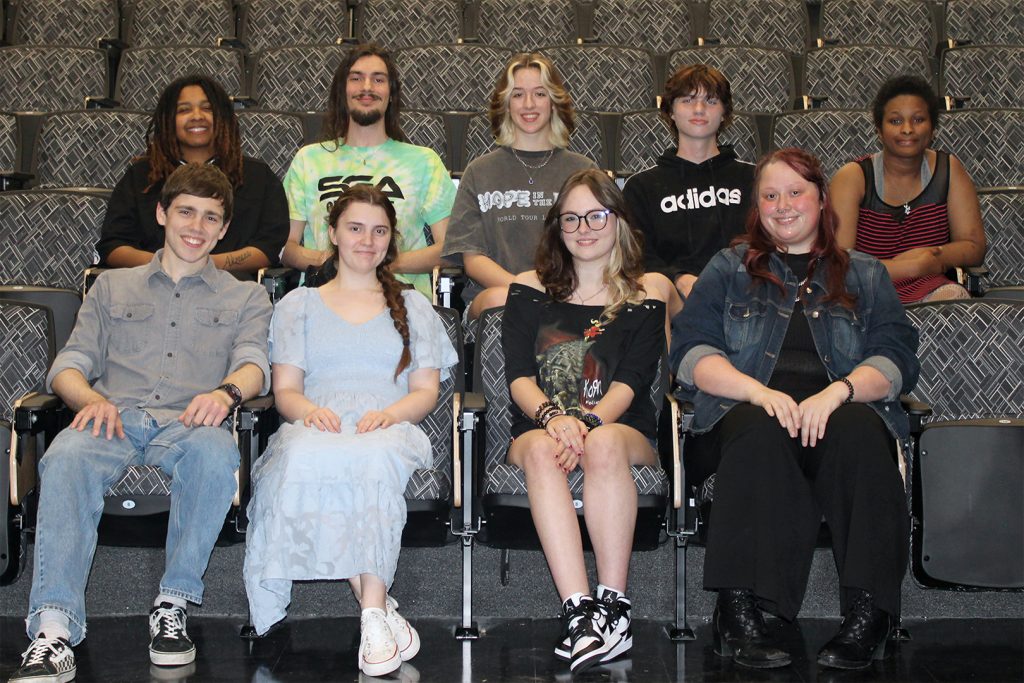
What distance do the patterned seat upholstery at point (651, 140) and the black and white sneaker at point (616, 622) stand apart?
1988 mm

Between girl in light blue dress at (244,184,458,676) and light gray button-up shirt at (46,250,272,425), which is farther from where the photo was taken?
light gray button-up shirt at (46,250,272,425)

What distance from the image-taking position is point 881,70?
15.8 feet

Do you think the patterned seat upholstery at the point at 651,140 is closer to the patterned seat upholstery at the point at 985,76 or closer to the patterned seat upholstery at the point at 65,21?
the patterned seat upholstery at the point at 985,76

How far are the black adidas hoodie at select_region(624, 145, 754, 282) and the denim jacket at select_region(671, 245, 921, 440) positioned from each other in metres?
0.51

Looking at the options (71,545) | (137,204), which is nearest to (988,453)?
(71,545)

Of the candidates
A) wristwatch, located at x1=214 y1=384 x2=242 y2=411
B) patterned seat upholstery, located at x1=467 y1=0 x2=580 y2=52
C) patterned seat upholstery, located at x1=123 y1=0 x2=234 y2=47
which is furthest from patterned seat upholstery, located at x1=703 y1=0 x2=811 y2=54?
wristwatch, located at x1=214 y1=384 x2=242 y2=411

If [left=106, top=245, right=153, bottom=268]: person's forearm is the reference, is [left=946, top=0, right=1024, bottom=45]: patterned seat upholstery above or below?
above

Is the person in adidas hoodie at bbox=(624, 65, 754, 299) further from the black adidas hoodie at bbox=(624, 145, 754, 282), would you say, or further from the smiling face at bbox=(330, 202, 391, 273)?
the smiling face at bbox=(330, 202, 391, 273)

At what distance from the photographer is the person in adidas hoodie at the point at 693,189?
11.3 ft

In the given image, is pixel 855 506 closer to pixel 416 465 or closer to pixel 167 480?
pixel 416 465

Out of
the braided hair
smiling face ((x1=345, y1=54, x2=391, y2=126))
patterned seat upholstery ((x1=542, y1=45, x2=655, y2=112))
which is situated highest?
patterned seat upholstery ((x1=542, y1=45, x2=655, y2=112))

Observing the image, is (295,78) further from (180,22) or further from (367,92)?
(367,92)

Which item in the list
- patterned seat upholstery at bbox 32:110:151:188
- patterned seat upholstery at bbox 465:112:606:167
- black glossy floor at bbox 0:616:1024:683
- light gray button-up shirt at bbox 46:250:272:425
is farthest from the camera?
patterned seat upholstery at bbox 465:112:606:167

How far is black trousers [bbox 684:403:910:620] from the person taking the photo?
2520mm
